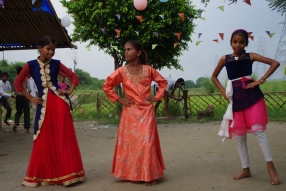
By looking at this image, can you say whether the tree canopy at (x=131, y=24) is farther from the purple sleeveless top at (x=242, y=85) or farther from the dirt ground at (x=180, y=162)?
the purple sleeveless top at (x=242, y=85)

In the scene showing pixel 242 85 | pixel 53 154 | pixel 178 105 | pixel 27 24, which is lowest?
pixel 53 154

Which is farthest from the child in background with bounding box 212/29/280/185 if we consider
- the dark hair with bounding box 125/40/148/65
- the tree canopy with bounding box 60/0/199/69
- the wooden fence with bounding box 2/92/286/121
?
the tree canopy with bounding box 60/0/199/69

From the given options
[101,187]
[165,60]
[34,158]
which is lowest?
[101,187]

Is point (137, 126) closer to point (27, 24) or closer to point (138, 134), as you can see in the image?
point (138, 134)

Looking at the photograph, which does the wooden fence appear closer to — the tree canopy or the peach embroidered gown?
the tree canopy

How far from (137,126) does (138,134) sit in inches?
3.7

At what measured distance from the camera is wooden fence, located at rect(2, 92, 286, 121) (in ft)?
44.1

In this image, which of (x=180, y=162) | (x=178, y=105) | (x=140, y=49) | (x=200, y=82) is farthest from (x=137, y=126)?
(x=200, y=82)

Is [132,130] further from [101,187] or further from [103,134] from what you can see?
[103,134]

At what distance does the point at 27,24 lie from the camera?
906 cm

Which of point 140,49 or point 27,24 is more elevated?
point 27,24

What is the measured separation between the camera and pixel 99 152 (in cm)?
688

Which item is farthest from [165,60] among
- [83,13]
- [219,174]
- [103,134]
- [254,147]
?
[219,174]

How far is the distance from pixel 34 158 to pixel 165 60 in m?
10.1
